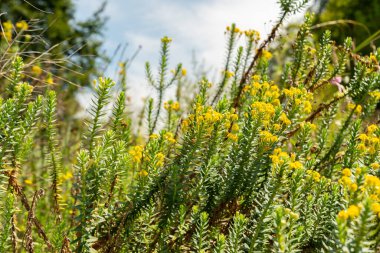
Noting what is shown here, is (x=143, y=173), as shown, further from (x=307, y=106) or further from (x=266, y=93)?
(x=307, y=106)

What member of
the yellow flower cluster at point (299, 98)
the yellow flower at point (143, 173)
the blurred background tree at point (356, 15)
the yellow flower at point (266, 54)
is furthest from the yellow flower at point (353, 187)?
the blurred background tree at point (356, 15)

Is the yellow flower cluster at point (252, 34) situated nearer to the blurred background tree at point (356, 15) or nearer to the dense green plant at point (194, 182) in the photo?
the dense green plant at point (194, 182)

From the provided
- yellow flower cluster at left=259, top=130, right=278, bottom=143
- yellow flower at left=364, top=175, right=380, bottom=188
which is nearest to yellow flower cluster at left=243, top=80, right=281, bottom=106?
yellow flower cluster at left=259, top=130, right=278, bottom=143

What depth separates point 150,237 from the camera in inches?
84.9

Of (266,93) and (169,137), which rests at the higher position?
(266,93)

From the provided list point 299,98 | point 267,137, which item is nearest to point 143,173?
point 267,137

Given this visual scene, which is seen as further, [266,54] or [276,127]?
[266,54]

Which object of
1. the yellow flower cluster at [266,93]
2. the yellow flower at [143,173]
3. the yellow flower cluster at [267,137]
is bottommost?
the yellow flower at [143,173]

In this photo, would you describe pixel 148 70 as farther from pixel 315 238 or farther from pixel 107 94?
pixel 315 238

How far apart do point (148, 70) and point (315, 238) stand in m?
2.05

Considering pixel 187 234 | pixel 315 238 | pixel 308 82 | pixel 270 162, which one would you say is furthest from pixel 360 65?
pixel 187 234

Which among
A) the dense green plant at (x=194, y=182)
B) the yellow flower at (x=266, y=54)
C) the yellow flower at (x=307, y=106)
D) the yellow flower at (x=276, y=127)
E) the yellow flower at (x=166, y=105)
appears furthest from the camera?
the yellow flower at (x=166, y=105)

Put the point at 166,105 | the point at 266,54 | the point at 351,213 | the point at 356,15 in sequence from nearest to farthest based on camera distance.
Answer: the point at 351,213, the point at 266,54, the point at 166,105, the point at 356,15

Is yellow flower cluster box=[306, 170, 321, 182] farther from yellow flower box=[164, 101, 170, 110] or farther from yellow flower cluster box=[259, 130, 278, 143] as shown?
yellow flower box=[164, 101, 170, 110]
